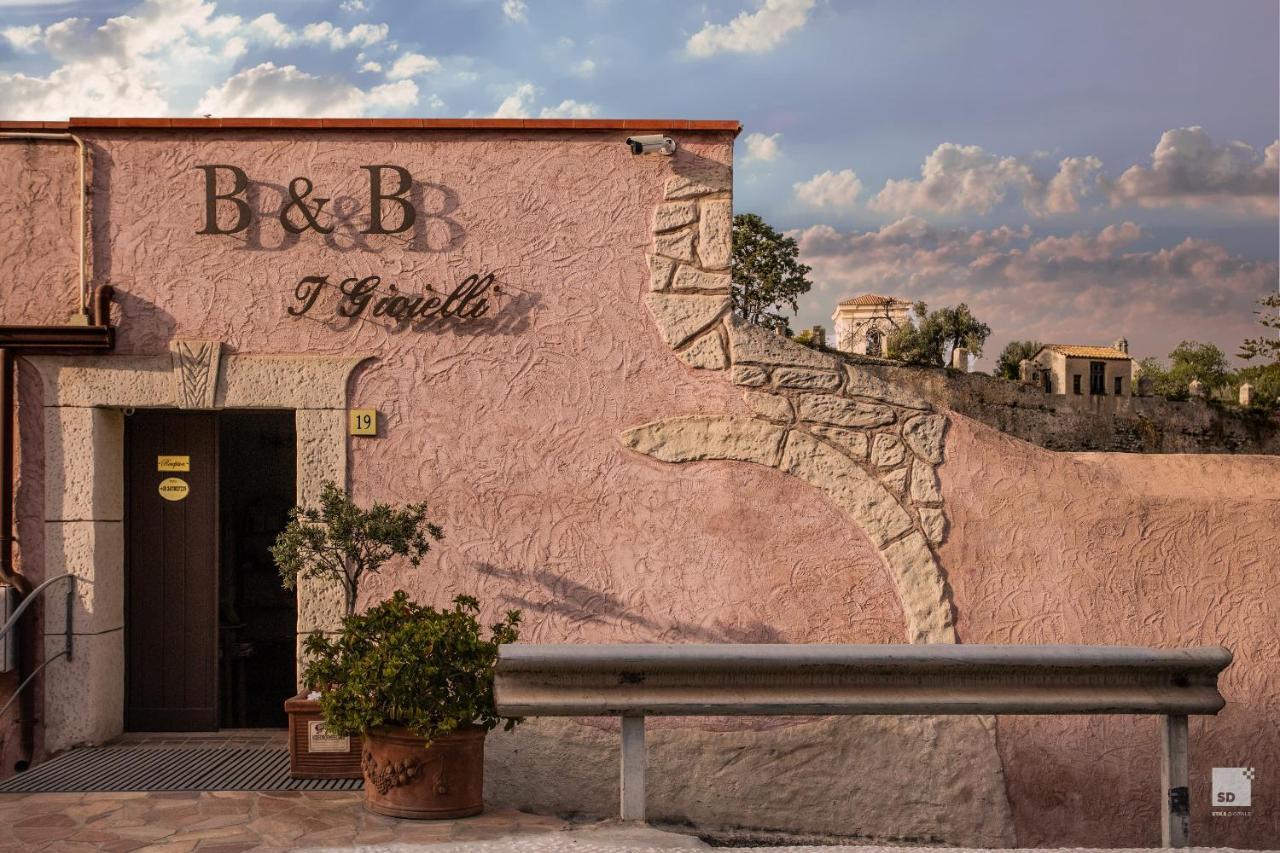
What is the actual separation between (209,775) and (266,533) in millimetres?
3407

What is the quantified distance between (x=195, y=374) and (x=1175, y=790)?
5.53m

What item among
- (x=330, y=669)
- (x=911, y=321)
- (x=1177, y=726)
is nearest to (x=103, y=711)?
(x=330, y=669)

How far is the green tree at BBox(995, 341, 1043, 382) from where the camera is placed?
49.8 metres

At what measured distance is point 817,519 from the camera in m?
6.78

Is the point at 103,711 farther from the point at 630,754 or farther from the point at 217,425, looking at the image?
the point at 630,754

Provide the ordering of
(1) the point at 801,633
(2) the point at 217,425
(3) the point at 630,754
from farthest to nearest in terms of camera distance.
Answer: (2) the point at 217,425 → (1) the point at 801,633 → (3) the point at 630,754

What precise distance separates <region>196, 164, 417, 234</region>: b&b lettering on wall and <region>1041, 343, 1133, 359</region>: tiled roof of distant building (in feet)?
146

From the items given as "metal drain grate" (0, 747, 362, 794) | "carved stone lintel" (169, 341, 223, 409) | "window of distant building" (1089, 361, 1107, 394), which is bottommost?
"metal drain grate" (0, 747, 362, 794)

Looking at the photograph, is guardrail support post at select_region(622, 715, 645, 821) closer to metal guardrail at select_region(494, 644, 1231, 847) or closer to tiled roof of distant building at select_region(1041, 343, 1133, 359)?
metal guardrail at select_region(494, 644, 1231, 847)

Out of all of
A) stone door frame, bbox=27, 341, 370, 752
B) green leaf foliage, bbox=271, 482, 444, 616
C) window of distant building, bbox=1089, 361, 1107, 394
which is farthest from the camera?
window of distant building, bbox=1089, 361, 1107, 394

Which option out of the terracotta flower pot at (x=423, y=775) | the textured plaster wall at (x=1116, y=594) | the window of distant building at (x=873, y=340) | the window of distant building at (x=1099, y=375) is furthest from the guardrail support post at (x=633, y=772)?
the window of distant building at (x=873, y=340)

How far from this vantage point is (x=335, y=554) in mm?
6328
